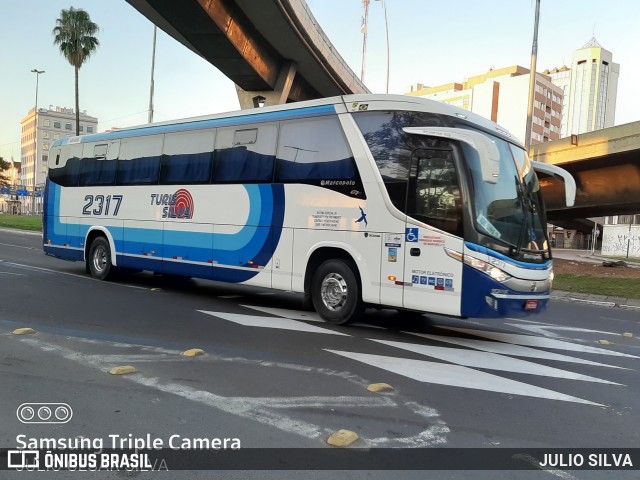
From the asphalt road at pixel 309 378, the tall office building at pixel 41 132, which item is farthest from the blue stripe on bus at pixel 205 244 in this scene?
the tall office building at pixel 41 132

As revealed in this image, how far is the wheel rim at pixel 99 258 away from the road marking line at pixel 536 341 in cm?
838

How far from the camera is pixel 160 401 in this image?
4684 mm

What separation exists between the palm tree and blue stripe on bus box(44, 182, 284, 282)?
1058 inches

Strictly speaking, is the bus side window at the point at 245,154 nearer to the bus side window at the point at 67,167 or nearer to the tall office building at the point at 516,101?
the bus side window at the point at 67,167

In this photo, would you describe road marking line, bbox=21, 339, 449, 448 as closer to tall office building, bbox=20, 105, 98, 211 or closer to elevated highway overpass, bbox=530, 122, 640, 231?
elevated highway overpass, bbox=530, 122, 640, 231

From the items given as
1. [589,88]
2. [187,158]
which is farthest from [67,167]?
[589,88]

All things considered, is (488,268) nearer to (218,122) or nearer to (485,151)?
(485,151)

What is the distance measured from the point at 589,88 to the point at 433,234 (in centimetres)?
14968

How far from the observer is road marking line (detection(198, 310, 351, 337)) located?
8023 millimetres

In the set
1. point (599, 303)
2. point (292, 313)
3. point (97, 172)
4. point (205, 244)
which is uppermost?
point (97, 172)

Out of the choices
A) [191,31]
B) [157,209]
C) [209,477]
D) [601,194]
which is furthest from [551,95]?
[209,477]

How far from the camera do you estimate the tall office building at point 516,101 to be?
339 ft

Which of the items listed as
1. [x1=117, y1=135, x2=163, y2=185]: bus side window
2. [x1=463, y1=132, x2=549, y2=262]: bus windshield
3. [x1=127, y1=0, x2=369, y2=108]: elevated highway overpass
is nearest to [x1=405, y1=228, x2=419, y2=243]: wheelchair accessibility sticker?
[x1=463, y1=132, x2=549, y2=262]: bus windshield

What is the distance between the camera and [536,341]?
8.31m
